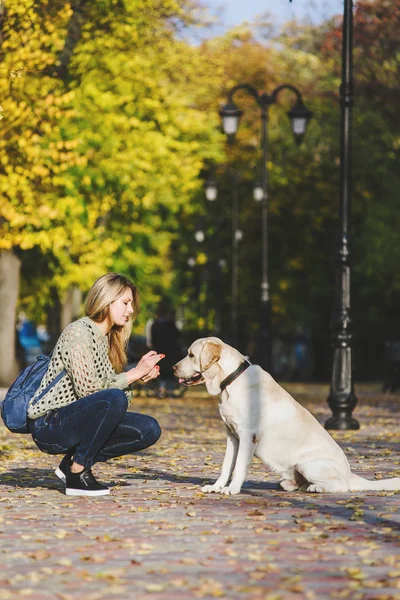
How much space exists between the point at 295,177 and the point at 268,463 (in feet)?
147

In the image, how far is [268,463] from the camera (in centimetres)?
1038

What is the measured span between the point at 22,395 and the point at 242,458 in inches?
62.9

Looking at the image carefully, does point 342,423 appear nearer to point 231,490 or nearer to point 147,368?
point 231,490

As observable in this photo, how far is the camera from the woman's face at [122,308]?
32.8 feet

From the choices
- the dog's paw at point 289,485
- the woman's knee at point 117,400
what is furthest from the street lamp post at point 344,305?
the woman's knee at point 117,400

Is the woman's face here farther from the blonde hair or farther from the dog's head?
the dog's head

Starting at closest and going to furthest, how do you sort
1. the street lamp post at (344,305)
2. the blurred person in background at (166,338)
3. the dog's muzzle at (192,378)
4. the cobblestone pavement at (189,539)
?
the cobblestone pavement at (189,539) < the dog's muzzle at (192,378) < the street lamp post at (344,305) < the blurred person in background at (166,338)

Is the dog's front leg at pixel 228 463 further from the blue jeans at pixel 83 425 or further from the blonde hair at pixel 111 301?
the blonde hair at pixel 111 301

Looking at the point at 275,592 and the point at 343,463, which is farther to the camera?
the point at 343,463

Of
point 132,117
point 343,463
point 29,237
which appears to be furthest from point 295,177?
point 343,463

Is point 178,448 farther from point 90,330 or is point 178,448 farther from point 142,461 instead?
point 90,330

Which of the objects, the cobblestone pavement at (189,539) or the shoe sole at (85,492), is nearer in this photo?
the cobblestone pavement at (189,539)

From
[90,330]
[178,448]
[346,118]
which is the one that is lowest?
[178,448]

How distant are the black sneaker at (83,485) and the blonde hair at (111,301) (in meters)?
0.85
